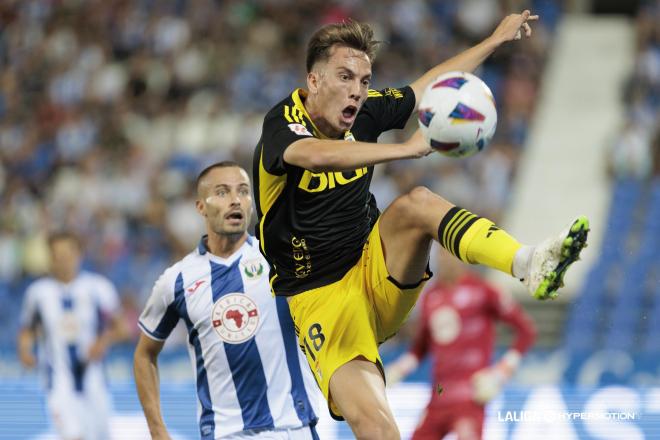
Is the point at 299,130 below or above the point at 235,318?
above

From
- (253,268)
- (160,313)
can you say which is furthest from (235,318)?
(160,313)

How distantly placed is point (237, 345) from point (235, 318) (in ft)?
0.49

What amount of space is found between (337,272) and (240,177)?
1.04m

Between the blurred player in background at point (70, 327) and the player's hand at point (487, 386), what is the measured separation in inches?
116


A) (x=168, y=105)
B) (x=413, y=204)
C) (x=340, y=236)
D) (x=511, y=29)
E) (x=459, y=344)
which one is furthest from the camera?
(x=168, y=105)

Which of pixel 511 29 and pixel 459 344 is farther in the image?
pixel 459 344

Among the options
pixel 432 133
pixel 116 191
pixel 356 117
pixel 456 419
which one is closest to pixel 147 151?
pixel 116 191

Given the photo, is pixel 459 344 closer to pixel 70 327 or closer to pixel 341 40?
pixel 70 327

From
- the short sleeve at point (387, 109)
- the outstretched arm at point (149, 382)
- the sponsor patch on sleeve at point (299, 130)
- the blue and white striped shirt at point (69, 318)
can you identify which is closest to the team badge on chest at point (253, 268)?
the outstretched arm at point (149, 382)

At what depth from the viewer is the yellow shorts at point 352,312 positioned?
18.6 ft

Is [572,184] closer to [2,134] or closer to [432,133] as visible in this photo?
[2,134]

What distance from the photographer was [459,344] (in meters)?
8.67

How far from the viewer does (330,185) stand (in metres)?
5.80

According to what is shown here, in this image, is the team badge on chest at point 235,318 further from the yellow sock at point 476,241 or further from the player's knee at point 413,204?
the yellow sock at point 476,241
